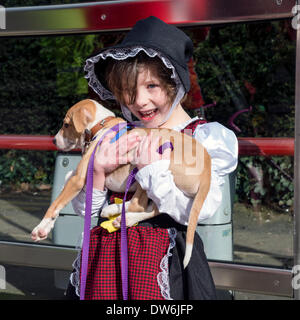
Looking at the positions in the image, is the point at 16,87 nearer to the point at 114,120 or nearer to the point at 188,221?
the point at 114,120

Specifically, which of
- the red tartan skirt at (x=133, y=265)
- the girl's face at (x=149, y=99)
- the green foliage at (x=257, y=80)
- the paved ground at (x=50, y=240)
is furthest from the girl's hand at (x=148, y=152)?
the green foliage at (x=257, y=80)

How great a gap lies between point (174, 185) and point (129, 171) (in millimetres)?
176

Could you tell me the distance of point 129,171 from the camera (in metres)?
1.46

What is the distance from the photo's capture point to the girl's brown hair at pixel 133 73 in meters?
1.46

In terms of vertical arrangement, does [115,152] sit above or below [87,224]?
above

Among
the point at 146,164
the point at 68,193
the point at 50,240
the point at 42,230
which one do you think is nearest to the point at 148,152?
the point at 146,164

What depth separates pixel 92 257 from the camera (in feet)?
4.93

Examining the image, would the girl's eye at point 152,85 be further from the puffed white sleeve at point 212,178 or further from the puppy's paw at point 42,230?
the puppy's paw at point 42,230

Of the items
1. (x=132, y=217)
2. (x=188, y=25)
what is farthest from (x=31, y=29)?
(x=132, y=217)

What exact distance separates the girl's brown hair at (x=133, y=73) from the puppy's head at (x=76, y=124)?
147 mm

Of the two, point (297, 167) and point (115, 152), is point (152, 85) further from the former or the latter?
point (297, 167)

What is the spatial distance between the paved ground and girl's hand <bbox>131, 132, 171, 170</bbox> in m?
1.27

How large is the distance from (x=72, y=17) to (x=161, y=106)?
740mm
